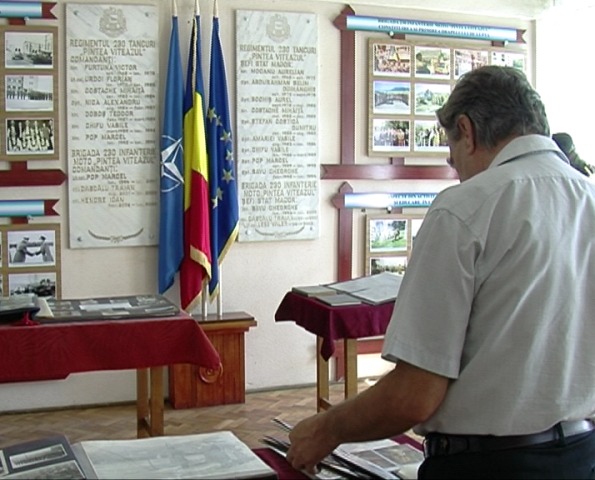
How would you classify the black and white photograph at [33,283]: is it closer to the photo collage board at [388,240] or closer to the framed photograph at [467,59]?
the photo collage board at [388,240]

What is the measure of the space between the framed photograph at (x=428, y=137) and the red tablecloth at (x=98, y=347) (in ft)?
9.06

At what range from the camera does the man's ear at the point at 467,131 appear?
1.43 meters

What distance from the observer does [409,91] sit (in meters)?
5.48

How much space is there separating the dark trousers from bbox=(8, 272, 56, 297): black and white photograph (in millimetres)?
3765

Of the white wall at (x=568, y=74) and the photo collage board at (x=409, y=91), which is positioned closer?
the photo collage board at (x=409, y=91)

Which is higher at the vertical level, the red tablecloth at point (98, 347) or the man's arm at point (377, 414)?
the man's arm at point (377, 414)

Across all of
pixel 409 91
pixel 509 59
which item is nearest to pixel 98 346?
pixel 409 91

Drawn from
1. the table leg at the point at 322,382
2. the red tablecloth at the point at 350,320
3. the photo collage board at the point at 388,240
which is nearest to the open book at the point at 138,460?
the red tablecloth at the point at 350,320

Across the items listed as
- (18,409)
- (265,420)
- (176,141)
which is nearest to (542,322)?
(265,420)

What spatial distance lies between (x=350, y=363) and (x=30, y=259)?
6.57 feet

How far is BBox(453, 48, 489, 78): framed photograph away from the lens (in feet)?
18.4

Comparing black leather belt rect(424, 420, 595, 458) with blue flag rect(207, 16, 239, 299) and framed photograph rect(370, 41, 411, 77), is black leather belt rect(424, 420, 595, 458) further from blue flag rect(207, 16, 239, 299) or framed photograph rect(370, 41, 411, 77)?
framed photograph rect(370, 41, 411, 77)

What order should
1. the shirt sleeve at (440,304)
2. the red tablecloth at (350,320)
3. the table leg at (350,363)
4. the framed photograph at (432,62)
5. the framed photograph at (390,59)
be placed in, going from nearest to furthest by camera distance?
the shirt sleeve at (440,304), the red tablecloth at (350,320), the table leg at (350,363), the framed photograph at (390,59), the framed photograph at (432,62)

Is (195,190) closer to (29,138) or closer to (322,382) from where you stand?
(29,138)
